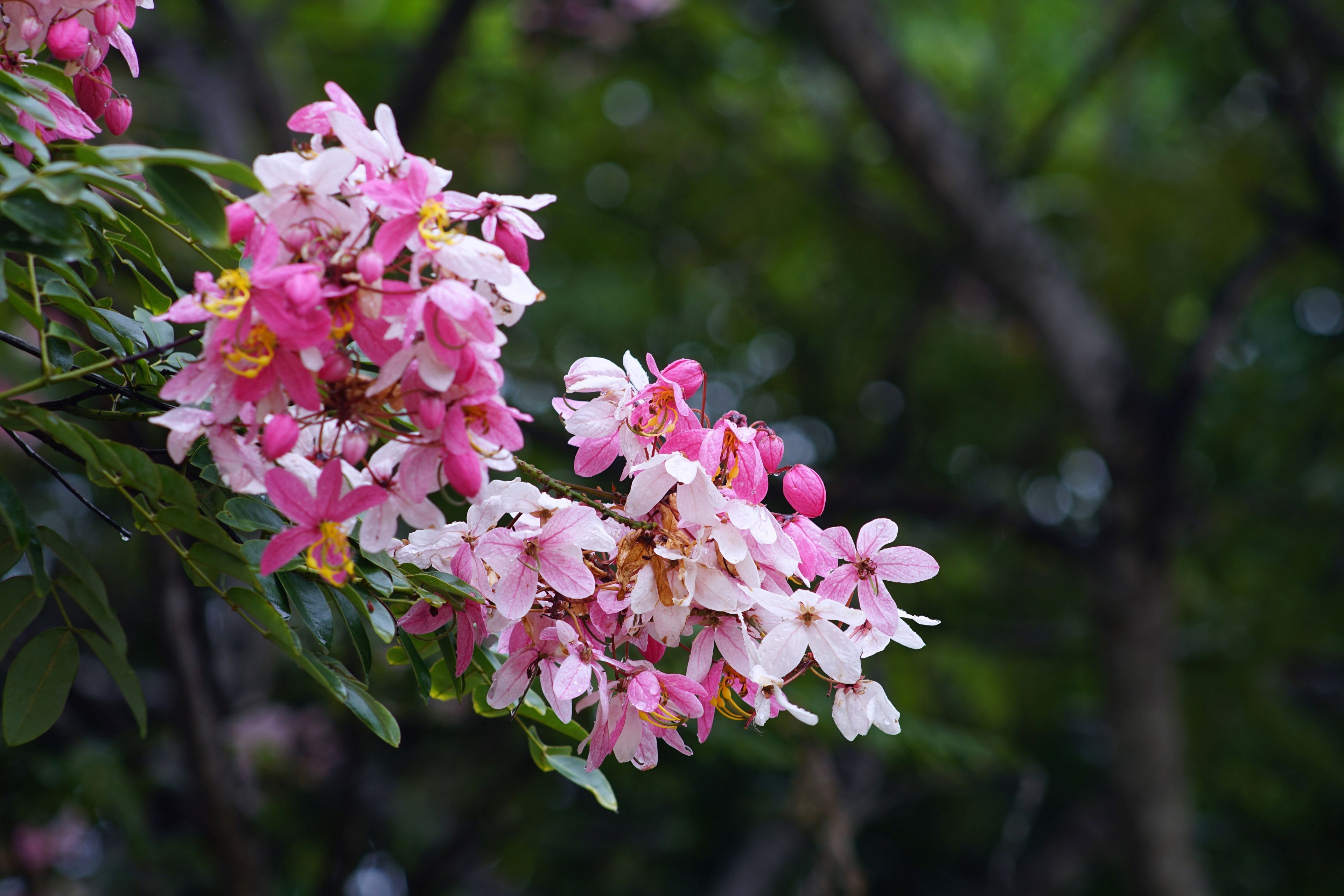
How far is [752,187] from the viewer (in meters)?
4.04

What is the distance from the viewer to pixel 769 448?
3.27 feet

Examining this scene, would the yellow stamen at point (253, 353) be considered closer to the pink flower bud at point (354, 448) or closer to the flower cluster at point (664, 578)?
the pink flower bud at point (354, 448)

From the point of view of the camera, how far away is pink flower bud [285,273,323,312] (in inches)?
28.4

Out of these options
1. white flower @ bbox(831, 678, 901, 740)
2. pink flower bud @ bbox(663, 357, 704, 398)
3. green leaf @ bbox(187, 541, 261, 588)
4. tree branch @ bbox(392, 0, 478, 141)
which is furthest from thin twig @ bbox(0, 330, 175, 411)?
tree branch @ bbox(392, 0, 478, 141)

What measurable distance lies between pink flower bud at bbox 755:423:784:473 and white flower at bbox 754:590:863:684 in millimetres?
151

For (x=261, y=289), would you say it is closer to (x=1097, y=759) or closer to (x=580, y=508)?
(x=580, y=508)

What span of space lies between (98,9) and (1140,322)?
4623mm

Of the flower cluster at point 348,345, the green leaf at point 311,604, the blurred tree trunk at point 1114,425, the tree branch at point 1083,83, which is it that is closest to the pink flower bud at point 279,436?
the flower cluster at point 348,345

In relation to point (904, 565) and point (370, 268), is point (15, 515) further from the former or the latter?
point (904, 565)

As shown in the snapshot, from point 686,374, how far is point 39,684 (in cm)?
65

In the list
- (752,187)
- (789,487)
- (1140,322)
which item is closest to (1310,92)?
(1140,322)

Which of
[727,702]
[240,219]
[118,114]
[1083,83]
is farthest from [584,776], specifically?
[1083,83]

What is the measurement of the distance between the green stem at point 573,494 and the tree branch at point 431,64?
2.25m

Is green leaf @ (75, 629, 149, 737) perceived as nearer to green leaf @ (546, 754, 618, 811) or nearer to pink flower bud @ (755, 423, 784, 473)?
green leaf @ (546, 754, 618, 811)
